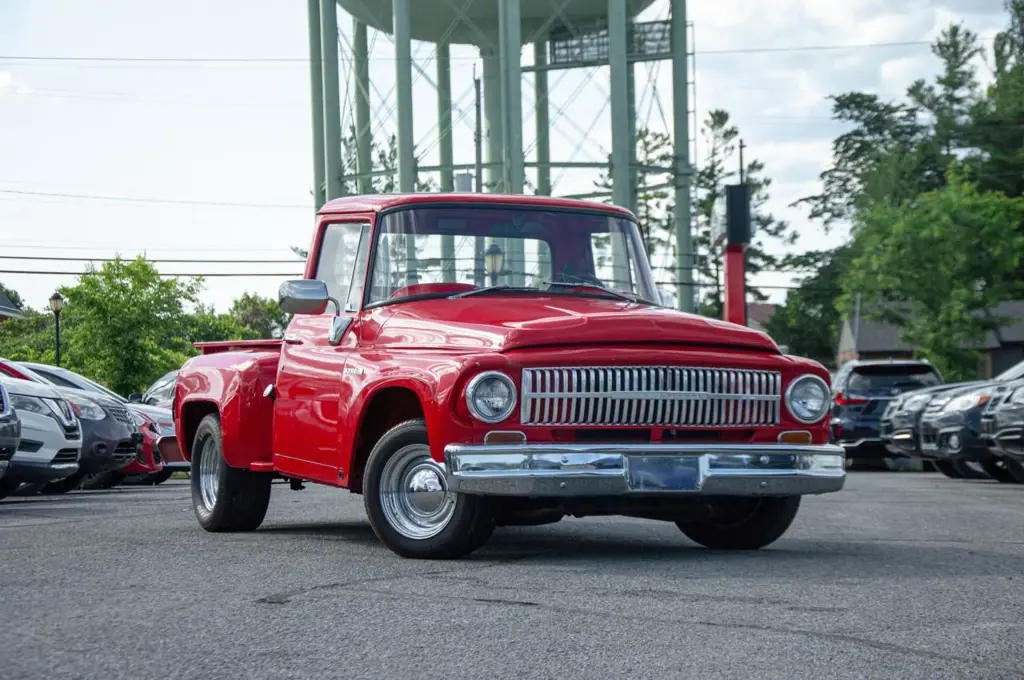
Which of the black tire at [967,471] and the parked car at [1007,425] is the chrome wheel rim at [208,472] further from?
the black tire at [967,471]

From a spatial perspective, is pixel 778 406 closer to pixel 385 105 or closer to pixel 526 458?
pixel 526 458

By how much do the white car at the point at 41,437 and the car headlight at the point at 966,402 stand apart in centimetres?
1059

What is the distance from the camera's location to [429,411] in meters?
7.74

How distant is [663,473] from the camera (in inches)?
303

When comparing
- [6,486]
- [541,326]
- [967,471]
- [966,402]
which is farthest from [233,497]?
[967,471]

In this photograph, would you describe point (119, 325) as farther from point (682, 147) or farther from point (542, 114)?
point (682, 147)

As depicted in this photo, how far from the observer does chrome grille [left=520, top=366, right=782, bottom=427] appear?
25.3 feet

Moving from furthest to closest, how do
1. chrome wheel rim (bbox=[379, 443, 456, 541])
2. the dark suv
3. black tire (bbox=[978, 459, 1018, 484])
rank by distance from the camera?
the dark suv → black tire (bbox=[978, 459, 1018, 484]) → chrome wheel rim (bbox=[379, 443, 456, 541])

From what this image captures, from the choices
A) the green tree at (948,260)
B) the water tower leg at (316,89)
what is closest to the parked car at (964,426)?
the water tower leg at (316,89)

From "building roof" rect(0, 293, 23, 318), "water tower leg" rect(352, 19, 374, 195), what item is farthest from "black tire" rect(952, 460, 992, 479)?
"building roof" rect(0, 293, 23, 318)

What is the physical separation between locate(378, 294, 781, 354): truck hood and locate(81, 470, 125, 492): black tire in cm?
1150

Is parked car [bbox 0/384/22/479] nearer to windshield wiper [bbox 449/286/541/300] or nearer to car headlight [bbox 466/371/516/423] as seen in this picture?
windshield wiper [bbox 449/286/541/300]

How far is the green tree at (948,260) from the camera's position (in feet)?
166

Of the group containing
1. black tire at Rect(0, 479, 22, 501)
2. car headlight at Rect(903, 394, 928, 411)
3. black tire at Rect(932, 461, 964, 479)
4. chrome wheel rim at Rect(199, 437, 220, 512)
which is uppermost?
chrome wheel rim at Rect(199, 437, 220, 512)
